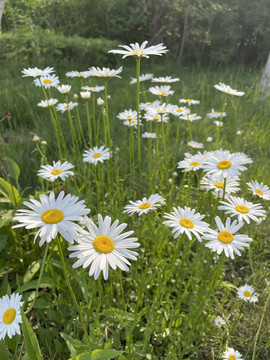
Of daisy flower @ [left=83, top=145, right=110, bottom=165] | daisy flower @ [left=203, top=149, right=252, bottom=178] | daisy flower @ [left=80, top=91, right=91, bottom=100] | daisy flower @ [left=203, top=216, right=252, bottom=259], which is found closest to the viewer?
daisy flower @ [left=203, top=216, right=252, bottom=259]

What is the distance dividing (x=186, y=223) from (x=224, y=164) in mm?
314

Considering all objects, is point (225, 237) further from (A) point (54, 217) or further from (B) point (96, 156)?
(B) point (96, 156)

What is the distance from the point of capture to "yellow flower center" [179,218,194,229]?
3.70 feet

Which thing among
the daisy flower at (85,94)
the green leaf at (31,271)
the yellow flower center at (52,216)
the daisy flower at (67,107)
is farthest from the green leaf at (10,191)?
the yellow flower center at (52,216)

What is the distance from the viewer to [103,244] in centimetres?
91

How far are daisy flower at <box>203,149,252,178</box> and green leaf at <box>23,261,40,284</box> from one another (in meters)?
0.94

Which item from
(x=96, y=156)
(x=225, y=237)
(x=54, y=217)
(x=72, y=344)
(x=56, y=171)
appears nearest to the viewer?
(x=54, y=217)

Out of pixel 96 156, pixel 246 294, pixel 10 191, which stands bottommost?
pixel 246 294

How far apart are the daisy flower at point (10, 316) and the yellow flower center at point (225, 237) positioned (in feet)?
2.21

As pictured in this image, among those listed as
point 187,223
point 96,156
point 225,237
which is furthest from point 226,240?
point 96,156

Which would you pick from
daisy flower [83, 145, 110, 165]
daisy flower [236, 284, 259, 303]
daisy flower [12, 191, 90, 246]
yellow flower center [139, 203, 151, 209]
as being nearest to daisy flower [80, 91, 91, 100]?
daisy flower [83, 145, 110, 165]

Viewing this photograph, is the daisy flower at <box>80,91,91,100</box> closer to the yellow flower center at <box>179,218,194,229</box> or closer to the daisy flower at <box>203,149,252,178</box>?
the daisy flower at <box>203,149,252,178</box>

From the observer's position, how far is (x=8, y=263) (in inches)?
65.6

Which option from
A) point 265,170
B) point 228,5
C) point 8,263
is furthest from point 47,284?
point 228,5
